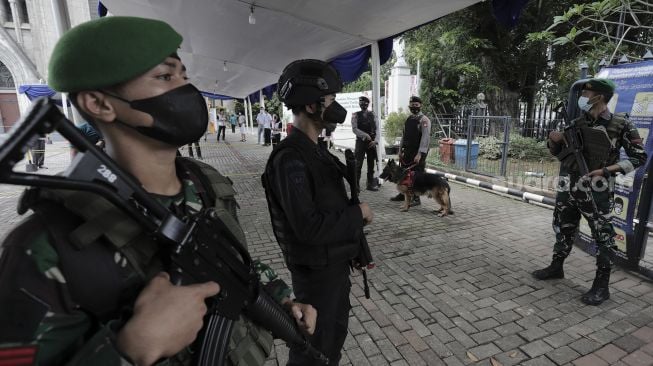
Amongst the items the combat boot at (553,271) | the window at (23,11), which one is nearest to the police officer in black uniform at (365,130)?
the combat boot at (553,271)

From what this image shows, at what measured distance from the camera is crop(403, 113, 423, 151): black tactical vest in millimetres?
5910

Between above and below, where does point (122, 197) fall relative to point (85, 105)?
below

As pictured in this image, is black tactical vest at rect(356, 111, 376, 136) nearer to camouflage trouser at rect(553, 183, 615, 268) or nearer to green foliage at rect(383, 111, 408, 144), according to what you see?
camouflage trouser at rect(553, 183, 615, 268)

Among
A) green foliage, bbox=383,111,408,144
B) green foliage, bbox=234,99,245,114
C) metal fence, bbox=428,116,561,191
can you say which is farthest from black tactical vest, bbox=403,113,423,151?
green foliage, bbox=234,99,245,114

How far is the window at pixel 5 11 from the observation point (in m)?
18.8

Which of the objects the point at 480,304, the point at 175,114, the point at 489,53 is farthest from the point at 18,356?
the point at 489,53

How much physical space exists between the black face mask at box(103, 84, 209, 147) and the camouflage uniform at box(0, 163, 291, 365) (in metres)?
0.35

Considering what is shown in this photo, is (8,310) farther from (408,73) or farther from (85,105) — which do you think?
(408,73)

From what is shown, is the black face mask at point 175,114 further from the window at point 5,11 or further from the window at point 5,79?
the window at point 5,79

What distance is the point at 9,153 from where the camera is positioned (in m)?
0.58

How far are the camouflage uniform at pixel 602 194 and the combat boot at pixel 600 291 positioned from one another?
7 cm

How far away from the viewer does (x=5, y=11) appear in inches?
754

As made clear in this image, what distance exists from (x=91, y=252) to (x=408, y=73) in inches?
557

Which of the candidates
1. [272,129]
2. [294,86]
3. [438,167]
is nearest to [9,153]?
[294,86]
